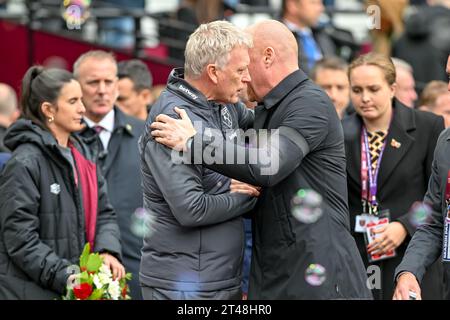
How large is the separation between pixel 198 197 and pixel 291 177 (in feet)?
1.78

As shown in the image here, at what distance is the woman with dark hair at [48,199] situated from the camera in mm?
7074

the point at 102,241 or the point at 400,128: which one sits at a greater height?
the point at 400,128

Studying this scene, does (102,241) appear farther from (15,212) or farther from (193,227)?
(193,227)

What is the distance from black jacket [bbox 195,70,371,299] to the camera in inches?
235

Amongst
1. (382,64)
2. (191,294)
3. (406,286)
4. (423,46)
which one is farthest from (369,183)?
(423,46)

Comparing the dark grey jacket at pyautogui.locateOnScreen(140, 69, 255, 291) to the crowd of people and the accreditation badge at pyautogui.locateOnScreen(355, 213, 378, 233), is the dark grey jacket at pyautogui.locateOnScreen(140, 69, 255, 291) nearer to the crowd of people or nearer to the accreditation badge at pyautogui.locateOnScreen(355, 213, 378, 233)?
the crowd of people

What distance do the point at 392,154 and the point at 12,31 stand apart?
684 centimetres

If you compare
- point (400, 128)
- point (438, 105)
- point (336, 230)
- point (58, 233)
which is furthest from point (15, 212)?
point (438, 105)

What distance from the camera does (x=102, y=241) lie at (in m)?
7.54

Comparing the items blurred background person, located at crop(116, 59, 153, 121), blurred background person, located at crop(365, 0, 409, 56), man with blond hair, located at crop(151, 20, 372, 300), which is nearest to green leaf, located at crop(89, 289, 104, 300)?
man with blond hair, located at crop(151, 20, 372, 300)

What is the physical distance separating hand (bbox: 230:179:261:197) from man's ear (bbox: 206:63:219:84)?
1.92 ft

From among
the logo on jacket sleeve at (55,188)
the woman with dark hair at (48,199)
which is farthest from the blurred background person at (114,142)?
the logo on jacket sleeve at (55,188)

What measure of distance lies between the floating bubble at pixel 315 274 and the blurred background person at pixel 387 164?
1520 mm

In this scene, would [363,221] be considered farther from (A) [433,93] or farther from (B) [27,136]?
(A) [433,93]
